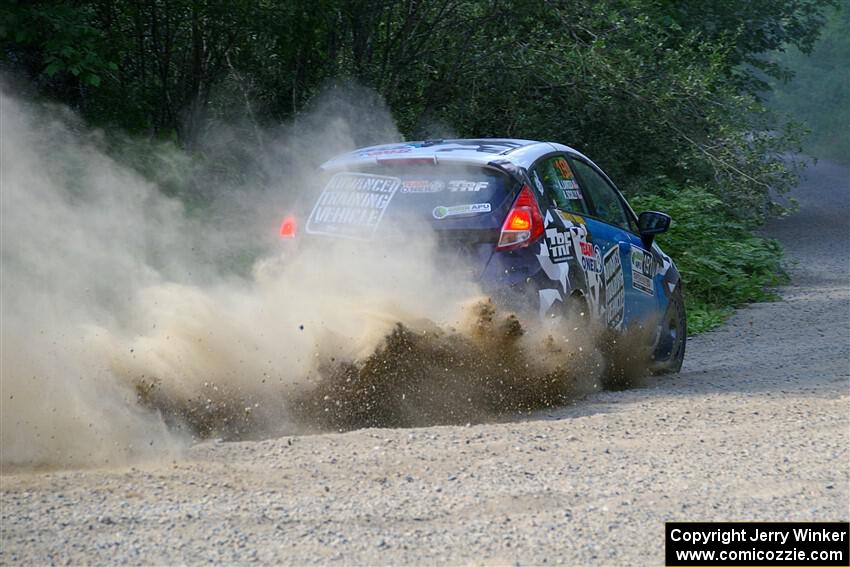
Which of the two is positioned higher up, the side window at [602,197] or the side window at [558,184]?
the side window at [558,184]

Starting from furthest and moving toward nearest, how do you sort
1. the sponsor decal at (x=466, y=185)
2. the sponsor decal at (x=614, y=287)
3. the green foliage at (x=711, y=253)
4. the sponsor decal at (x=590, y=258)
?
1. the green foliage at (x=711, y=253)
2. the sponsor decal at (x=614, y=287)
3. the sponsor decal at (x=590, y=258)
4. the sponsor decal at (x=466, y=185)

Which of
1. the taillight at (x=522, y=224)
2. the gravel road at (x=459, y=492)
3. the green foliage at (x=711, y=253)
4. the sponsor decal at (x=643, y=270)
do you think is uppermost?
the taillight at (x=522, y=224)

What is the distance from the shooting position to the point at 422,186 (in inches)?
287

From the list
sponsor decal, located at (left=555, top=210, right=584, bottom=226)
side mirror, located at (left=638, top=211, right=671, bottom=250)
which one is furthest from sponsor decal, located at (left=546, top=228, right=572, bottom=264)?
side mirror, located at (left=638, top=211, right=671, bottom=250)

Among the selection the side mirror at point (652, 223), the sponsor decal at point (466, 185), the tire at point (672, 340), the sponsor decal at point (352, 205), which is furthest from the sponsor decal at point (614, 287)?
the sponsor decal at point (352, 205)

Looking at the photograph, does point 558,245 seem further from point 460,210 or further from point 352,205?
point 352,205

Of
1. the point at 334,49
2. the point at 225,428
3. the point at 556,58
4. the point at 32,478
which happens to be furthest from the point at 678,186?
the point at 32,478

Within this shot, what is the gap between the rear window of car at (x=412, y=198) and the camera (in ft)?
23.5

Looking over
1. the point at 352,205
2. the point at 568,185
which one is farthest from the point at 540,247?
the point at 352,205

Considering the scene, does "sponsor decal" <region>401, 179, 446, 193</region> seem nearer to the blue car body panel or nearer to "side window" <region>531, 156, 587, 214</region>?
the blue car body panel

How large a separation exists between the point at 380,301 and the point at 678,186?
11206 millimetres

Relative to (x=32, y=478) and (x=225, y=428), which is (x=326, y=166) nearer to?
(x=225, y=428)

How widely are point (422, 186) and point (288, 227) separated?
92 centimetres

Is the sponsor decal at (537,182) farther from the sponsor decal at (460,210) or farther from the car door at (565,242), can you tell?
the sponsor decal at (460,210)
